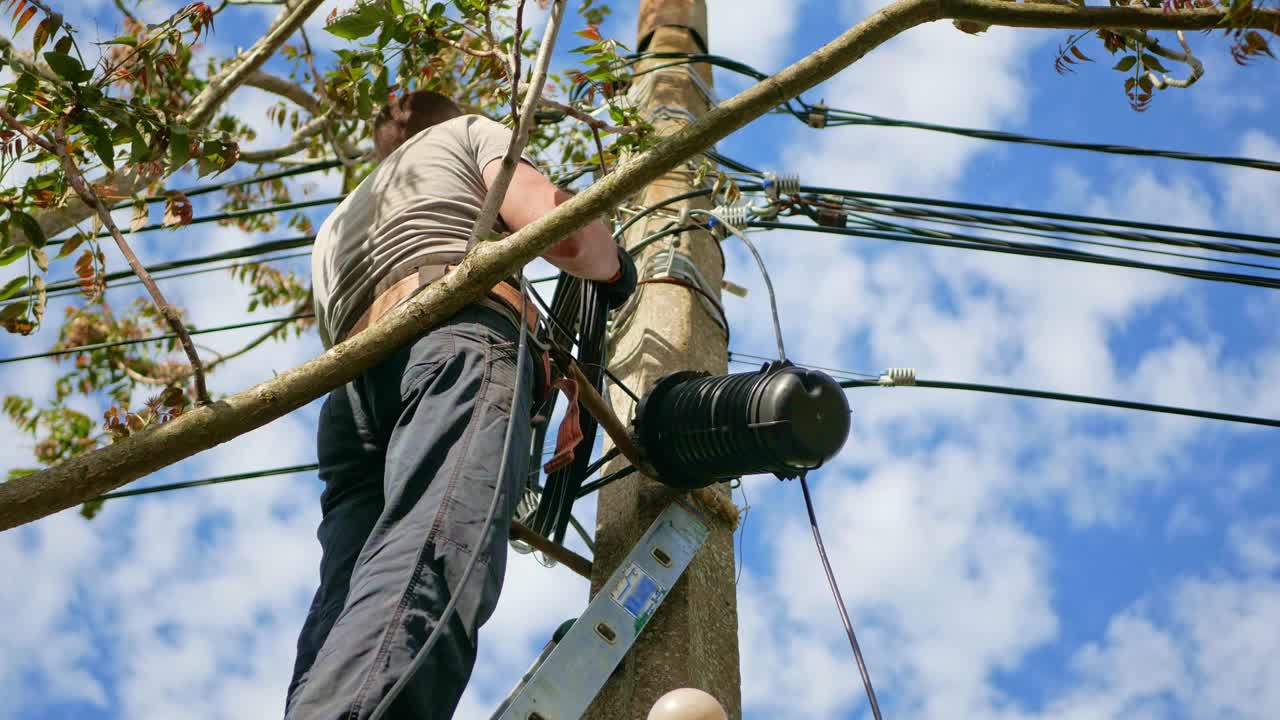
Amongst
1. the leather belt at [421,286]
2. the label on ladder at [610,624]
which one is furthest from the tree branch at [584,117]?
the label on ladder at [610,624]

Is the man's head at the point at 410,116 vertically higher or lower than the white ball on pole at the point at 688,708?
higher

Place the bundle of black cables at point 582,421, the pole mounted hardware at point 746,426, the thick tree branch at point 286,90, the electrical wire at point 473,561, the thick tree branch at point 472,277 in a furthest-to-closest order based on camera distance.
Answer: the thick tree branch at point 286,90 < the bundle of black cables at point 582,421 < the pole mounted hardware at point 746,426 < the thick tree branch at point 472,277 < the electrical wire at point 473,561

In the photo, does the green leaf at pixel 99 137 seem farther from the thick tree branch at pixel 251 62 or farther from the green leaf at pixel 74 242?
the thick tree branch at pixel 251 62

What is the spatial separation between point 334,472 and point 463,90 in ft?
14.4

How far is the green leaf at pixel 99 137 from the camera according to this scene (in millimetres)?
2531

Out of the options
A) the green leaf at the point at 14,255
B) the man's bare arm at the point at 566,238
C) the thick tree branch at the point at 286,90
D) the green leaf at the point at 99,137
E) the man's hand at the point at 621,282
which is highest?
the thick tree branch at the point at 286,90

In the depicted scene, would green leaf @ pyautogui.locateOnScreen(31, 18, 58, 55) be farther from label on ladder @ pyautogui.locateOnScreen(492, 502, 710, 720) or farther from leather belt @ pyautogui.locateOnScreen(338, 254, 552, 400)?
label on ladder @ pyautogui.locateOnScreen(492, 502, 710, 720)

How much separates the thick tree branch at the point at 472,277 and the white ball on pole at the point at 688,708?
0.78 meters

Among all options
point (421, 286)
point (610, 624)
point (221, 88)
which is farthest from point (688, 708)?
point (221, 88)

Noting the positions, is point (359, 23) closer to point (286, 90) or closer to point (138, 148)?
point (138, 148)

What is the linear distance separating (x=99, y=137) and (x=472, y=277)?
0.89 m

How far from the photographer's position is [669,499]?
3.00 metres

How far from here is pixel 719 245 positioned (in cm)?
405

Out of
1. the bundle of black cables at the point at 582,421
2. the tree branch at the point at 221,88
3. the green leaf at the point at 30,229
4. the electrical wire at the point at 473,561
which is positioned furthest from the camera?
the tree branch at the point at 221,88
